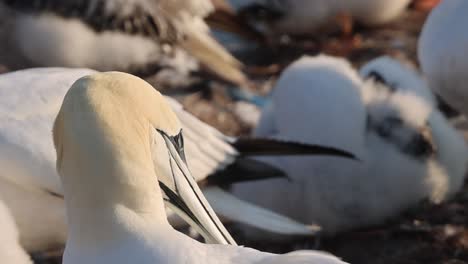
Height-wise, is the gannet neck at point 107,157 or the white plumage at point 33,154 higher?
the gannet neck at point 107,157

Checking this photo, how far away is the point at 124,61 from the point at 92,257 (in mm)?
2583

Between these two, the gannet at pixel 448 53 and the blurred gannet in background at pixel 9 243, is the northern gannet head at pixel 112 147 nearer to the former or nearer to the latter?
the blurred gannet in background at pixel 9 243

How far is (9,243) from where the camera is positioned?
9.00ft

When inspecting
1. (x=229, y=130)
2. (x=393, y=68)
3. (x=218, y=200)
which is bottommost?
(x=229, y=130)

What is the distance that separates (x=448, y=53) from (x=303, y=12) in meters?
2.09

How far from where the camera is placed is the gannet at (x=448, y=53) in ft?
11.8

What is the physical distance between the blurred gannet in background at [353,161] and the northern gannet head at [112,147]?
1459 millimetres

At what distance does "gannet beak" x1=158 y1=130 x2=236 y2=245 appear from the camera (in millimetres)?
2232

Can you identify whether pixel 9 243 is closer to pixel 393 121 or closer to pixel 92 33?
pixel 393 121

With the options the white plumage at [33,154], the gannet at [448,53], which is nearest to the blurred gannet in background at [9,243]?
the white plumage at [33,154]

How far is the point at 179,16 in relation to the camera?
15.5 ft

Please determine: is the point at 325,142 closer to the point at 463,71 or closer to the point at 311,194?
the point at 311,194

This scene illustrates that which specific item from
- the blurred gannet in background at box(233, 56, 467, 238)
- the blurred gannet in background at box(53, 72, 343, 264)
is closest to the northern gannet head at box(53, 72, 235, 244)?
the blurred gannet in background at box(53, 72, 343, 264)

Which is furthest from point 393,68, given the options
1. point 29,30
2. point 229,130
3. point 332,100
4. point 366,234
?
point 29,30
